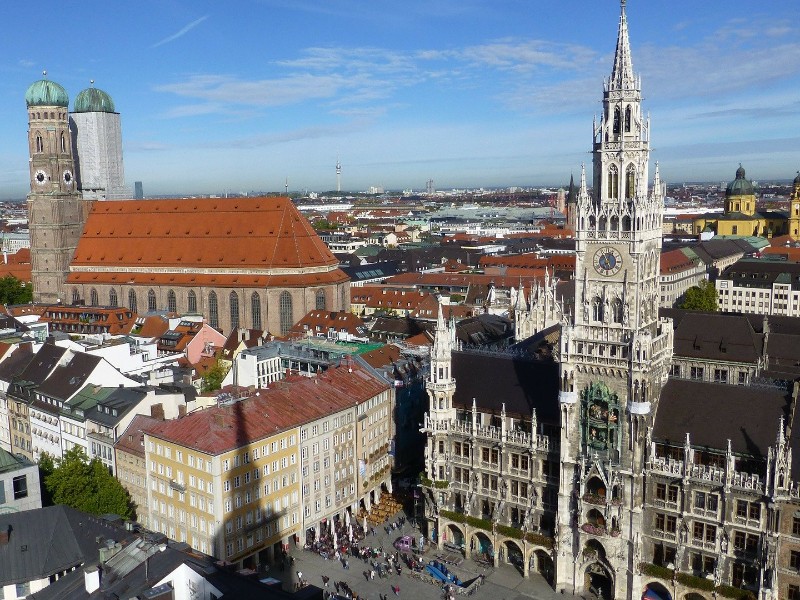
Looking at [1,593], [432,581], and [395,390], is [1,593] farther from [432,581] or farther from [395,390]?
[395,390]

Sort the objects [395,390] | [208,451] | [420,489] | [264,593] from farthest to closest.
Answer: [395,390], [420,489], [208,451], [264,593]

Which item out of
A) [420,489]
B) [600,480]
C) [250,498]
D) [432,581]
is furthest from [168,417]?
[600,480]

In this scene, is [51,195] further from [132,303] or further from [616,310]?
[616,310]

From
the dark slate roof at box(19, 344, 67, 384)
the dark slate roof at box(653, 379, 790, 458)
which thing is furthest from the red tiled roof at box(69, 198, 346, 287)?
the dark slate roof at box(653, 379, 790, 458)

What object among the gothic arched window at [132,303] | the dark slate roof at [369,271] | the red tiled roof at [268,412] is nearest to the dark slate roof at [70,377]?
the red tiled roof at [268,412]

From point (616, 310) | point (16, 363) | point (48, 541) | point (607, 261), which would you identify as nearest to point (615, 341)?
point (616, 310)

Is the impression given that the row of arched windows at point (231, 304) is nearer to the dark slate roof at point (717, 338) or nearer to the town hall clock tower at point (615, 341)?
the dark slate roof at point (717, 338)
